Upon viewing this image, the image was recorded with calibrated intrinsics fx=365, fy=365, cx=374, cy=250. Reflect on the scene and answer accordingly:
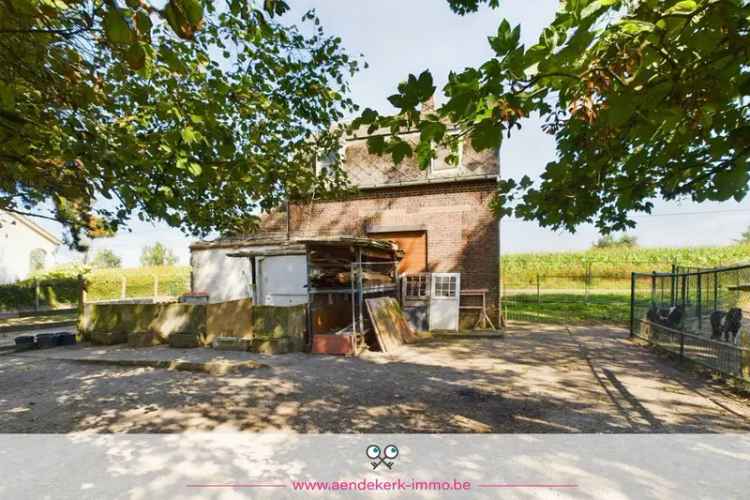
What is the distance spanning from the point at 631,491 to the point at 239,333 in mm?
9022

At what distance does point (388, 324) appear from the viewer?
34.0 ft

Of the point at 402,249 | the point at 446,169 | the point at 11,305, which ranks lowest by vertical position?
the point at 11,305

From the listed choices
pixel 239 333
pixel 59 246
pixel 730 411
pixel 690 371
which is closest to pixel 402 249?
pixel 239 333

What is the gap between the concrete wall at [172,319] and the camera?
1003cm

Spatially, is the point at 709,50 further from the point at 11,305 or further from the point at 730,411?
the point at 11,305

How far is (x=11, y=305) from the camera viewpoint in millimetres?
19891

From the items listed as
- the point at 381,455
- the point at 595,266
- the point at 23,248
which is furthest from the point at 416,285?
the point at 23,248

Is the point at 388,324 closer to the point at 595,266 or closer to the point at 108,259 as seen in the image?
the point at 595,266

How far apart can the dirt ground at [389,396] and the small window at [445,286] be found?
143 inches

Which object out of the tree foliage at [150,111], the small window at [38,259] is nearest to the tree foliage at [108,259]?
the small window at [38,259]

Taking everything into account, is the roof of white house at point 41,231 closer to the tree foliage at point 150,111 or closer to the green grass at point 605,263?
the tree foliage at point 150,111

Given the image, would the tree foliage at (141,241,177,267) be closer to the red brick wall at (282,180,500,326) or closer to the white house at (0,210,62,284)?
the white house at (0,210,62,284)

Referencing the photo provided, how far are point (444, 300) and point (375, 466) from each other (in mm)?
9002

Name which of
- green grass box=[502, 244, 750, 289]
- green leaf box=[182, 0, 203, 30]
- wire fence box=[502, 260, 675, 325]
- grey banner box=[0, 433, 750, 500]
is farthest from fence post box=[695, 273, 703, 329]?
green grass box=[502, 244, 750, 289]
